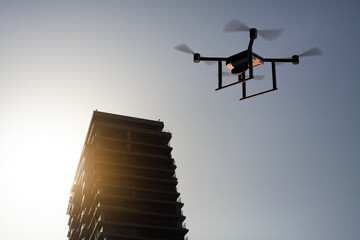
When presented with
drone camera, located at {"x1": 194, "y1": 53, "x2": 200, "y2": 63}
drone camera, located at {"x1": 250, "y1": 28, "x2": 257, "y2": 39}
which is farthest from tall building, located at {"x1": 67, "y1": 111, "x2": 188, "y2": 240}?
drone camera, located at {"x1": 250, "y1": 28, "x2": 257, "y2": 39}

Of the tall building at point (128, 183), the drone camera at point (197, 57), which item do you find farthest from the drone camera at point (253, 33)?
the tall building at point (128, 183)

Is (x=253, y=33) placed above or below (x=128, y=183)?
below

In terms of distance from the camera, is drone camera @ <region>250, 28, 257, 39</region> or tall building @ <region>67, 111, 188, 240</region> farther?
tall building @ <region>67, 111, 188, 240</region>

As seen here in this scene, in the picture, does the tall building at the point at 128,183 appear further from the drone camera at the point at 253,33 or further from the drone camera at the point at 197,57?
the drone camera at the point at 253,33

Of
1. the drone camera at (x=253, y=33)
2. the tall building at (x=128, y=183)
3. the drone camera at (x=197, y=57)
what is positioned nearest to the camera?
the drone camera at (x=253, y=33)

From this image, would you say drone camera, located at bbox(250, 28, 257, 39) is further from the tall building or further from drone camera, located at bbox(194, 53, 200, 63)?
the tall building

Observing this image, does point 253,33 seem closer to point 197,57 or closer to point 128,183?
point 197,57

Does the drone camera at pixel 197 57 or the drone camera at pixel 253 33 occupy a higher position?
the drone camera at pixel 253 33

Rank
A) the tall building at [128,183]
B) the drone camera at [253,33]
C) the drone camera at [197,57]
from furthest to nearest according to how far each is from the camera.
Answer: the tall building at [128,183]
the drone camera at [197,57]
the drone camera at [253,33]

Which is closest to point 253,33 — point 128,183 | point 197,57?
point 197,57
